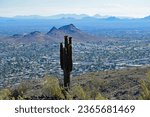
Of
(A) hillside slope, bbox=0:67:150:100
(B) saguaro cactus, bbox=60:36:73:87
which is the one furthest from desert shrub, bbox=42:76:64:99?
(B) saguaro cactus, bbox=60:36:73:87

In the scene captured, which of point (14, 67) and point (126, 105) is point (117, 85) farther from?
point (14, 67)

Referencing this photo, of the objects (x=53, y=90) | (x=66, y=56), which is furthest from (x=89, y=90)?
(x=66, y=56)

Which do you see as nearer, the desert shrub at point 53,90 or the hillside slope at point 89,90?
the hillside slope at point 89,90

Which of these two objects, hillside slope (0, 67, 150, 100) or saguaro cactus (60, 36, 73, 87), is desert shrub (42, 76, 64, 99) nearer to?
hillside slope (0, 67, 150, 100)

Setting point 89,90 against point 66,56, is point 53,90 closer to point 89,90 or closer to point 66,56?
point 66,56

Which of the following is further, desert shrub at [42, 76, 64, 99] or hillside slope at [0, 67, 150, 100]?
desert shrub at [42, 76, 64, 99]

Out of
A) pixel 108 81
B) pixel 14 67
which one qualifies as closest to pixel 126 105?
pixel 108 81

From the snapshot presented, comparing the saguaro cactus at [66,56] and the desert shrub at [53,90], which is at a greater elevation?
the saguaro cactus at [66,56]

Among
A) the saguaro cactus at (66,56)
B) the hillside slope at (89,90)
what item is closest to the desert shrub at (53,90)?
the hillside slope at (89,90)

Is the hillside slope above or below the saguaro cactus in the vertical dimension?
below

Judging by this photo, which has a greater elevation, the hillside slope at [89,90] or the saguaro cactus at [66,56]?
the saguaro cactus at [66,56]

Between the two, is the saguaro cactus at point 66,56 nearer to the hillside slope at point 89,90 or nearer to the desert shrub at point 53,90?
the desert shrub at point 53,90
